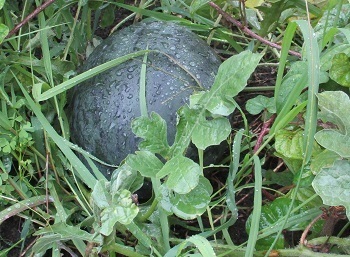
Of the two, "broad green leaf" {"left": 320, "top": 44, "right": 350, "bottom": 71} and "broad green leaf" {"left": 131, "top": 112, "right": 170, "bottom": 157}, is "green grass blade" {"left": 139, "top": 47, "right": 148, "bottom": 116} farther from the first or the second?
"broad green leaf" {"left": 320, "top": 44, "right": 350, "bottom": 71}

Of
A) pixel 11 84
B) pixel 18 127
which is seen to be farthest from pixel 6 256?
pixel 11 84

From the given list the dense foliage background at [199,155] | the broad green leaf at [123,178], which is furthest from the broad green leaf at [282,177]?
the broad green leaf at [123,178]

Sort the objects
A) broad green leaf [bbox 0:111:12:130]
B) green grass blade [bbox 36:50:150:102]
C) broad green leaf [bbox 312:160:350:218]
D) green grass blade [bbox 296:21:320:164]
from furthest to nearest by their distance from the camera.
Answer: broad green leaf [bbox 0:111:12:130], green grass blade [bbox 36:50:150:102], green grass blade [bbox 296:21:320:164], broad green leaf [bbox 312:160:350:218]

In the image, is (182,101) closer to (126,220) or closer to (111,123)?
(111,123)

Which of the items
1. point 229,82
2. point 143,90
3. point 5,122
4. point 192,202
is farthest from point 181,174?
point 5,122

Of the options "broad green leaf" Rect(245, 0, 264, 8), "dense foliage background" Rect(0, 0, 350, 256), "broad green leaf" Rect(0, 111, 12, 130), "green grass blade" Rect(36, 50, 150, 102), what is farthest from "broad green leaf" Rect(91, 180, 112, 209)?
"broad green leaf" Rect(245, 0, 264, 8)

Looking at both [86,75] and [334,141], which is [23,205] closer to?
[86,75]

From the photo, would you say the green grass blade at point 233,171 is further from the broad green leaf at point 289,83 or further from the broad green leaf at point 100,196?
the broad green leaf at point 100,196
